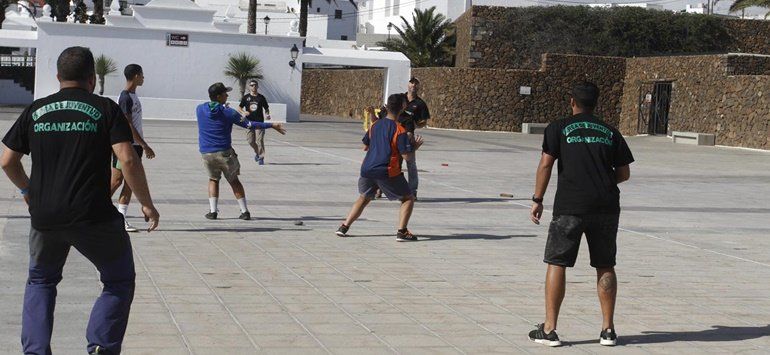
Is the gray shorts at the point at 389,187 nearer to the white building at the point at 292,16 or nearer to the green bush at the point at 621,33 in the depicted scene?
the green bush at the point at 621,33

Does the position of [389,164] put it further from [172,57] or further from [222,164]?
[172,57]

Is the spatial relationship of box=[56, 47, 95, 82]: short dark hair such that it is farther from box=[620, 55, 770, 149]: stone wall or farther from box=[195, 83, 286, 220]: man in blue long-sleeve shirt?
box=[620, 55, 770, 149]: stone wall

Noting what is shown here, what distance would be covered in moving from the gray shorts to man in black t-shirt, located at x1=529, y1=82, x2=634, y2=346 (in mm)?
4151

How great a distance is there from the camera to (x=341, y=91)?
52.4m

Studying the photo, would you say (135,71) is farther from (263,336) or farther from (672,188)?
(672,188)

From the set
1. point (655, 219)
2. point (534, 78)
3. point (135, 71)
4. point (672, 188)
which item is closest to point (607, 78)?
point (534, 78)

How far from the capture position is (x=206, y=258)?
9688mm

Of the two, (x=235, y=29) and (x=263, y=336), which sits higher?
(x=235, y=29)

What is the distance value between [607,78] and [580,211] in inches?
1435

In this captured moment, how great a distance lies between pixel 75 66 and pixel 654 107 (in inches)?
1407

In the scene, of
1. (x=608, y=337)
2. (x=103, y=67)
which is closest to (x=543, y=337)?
(x=608, y=337)

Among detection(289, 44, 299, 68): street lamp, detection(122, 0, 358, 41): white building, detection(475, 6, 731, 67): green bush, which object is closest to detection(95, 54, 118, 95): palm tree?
detection(289, 44, 299, 68): street lamp

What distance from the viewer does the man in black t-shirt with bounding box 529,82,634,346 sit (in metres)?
6.85

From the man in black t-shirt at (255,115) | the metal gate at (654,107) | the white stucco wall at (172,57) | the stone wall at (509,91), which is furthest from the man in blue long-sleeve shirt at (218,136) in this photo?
the stone wall at (509,91)
